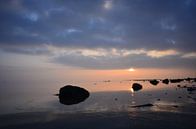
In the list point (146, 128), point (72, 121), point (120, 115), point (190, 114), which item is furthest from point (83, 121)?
point (190, 114)

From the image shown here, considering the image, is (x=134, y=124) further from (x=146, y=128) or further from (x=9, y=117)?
(x=9, y=117)

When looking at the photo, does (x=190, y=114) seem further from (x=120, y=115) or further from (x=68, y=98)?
(x=68, y=98)

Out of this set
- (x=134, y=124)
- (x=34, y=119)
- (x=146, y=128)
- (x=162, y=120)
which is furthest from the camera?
(x=34, y=119)

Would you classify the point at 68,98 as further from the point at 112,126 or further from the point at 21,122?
the point at 112,126

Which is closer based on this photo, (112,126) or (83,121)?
(112,126)

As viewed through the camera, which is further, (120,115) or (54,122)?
(120,115)

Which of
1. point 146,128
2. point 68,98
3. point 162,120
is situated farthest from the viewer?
point 68,98

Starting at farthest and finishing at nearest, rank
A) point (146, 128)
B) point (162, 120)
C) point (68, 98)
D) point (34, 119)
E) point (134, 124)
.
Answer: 1. point (68, 98)
2. point (34, 119)
3. point (162, 120)
4. point (134, 124)
5. point (146, 128)

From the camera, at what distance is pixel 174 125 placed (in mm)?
28203

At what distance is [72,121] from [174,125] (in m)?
12.5

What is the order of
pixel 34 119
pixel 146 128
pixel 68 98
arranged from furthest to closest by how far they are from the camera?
1. pixel 68 98
2. pixel 34 119
3. pixel 146 128

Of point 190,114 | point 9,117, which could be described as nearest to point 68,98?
point 9,117

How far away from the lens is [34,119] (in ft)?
111

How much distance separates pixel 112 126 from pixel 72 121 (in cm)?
597
